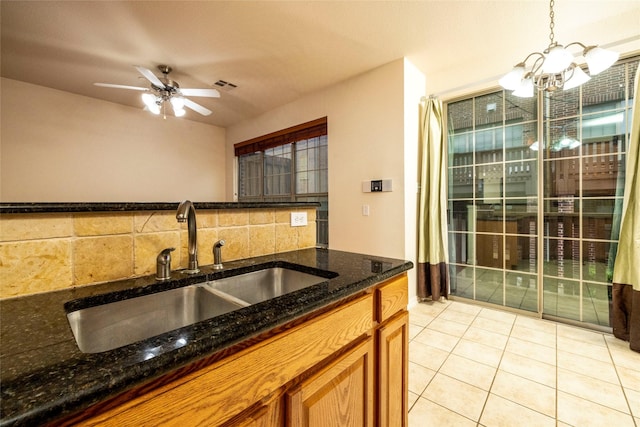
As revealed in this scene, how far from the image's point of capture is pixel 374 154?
9.56ft

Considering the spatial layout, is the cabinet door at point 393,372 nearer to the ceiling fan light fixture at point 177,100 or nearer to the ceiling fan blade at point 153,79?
the ceiling fan blade at point 153,79

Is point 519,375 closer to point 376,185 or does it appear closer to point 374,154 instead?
point 376,185

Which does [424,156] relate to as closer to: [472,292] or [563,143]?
[563,143]

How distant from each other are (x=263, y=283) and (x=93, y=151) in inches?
156

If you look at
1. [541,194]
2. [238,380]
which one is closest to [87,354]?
[238,380]

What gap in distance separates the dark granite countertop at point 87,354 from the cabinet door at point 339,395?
0.70 feet

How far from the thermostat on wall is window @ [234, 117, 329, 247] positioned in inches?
28.0

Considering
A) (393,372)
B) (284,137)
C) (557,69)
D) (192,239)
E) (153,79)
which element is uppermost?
(153,79)

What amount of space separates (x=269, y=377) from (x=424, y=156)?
2661 millimetres

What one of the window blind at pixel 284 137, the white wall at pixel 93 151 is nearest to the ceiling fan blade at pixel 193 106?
the window blind at pixel 284 137

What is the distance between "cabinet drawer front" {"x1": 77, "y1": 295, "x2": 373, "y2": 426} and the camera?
470mm

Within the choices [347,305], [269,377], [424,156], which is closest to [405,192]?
[424,156]

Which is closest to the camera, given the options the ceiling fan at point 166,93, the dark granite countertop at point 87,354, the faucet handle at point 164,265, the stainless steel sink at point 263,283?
the dark granite countertop at point 87,354

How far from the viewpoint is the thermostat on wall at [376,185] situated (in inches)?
110
